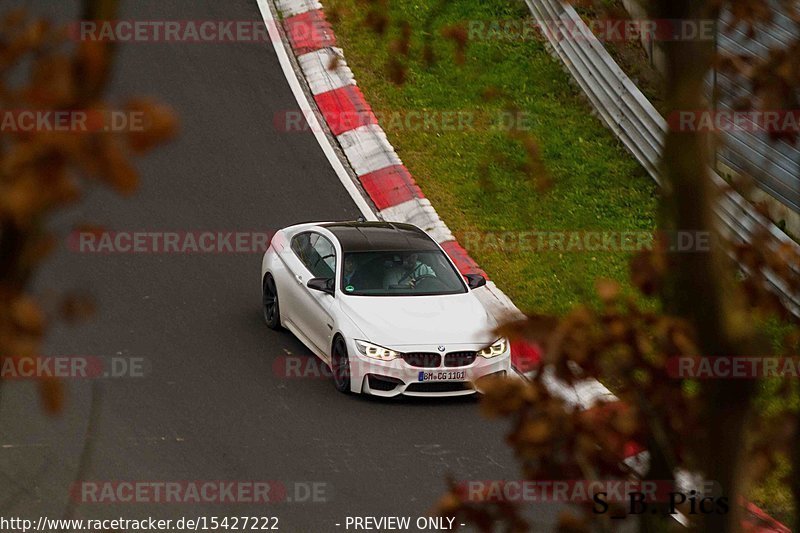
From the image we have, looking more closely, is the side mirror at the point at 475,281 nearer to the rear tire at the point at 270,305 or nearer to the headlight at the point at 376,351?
the headlight at the point at 376,351

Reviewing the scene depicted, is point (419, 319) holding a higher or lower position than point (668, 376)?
lower

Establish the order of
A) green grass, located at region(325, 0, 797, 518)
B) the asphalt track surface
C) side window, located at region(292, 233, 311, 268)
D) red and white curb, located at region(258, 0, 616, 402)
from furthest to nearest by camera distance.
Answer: red and white curb, located at region(258, 0, 616, 402), green grass, located at region(325, 0, 797, 518), side window, located at region(292, 233, 311, 268), the asphalt track surface

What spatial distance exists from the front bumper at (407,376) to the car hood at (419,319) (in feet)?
0.50

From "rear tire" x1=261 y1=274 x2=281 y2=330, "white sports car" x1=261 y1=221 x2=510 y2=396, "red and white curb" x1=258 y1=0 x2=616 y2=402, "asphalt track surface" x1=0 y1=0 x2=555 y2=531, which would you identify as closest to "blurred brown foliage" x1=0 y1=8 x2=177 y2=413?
"asphalt track surface" x1=0 y1=0 x2=555 y2=531

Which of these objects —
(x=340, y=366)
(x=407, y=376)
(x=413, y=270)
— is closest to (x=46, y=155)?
(x=407, y=376)

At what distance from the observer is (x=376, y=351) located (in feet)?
36.4

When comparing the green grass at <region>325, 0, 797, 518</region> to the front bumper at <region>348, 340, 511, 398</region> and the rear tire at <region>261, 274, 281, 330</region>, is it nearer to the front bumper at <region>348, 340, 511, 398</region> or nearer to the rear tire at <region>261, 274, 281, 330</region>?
the front bumper at <region>348, 340, 511, 398</region>

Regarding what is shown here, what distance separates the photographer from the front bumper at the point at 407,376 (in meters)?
11.0

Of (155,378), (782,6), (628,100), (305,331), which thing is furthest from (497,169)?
(782,6)

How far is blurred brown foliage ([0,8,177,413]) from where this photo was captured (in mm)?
2104

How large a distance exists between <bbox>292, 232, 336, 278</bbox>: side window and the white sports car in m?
0.01

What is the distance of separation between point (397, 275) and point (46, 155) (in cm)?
997

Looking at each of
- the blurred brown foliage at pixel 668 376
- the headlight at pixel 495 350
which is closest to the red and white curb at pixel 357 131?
the headlight at pixel 495 350

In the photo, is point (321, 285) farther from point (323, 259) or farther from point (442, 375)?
point (442, 375)
